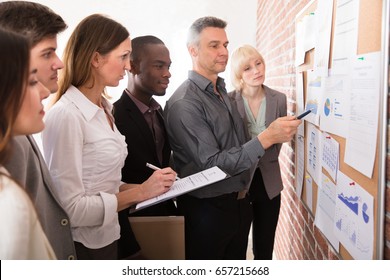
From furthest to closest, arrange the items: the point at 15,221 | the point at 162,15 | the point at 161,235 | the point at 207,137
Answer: the point at 162,15 < the point at 207,137 < the point at 161,235 < the point at 15,221

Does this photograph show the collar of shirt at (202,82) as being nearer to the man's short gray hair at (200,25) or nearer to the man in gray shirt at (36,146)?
the man's short gray hair at (200,25)

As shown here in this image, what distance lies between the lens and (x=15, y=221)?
2.12ft

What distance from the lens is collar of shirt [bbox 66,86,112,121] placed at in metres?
1.21

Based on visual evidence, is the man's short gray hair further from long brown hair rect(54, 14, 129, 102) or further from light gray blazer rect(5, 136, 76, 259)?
light gray blazer rect(5, 136, 76, 259)

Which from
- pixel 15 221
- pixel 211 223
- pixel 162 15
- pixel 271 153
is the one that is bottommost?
pixel 211 223

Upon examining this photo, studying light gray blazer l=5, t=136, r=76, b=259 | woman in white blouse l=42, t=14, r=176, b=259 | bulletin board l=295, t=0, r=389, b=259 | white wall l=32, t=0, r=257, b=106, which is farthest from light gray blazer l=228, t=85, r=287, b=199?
white wall l=32, t=0, r=257, b=106

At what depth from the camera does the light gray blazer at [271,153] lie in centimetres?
210

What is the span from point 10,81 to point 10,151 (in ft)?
0.41

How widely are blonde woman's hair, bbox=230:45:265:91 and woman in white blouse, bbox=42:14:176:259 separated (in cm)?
102

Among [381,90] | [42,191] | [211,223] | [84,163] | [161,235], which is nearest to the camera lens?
[381,90]

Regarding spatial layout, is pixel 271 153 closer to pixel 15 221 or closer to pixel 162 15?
pixel 15 221

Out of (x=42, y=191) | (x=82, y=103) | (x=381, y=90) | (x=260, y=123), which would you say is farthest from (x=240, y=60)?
(x=42, y=191)

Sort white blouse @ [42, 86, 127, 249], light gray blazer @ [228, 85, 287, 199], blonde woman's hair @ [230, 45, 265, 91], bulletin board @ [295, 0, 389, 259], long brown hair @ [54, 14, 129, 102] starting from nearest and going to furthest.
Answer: bulletin board @ [295, 0, 389, 259] < white blouse @ [42, 86, 127, 249] < long brown hair @ [54, 14, 129, 102] < light gray blazer @ [228, 85, 287, 199] < blonde woman's hair @ [230, 45, 265, 91]
